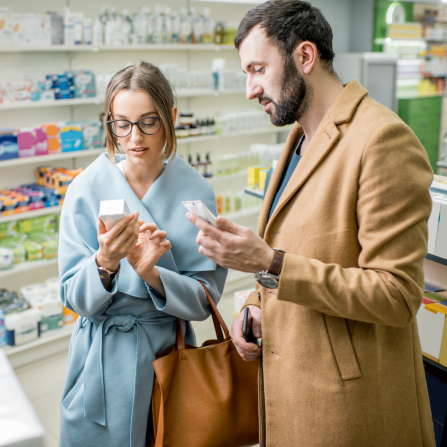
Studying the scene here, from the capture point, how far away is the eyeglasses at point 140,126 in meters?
1.53

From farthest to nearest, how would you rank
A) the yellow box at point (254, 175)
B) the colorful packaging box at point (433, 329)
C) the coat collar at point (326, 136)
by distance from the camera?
the yellow box at point (254, 175), the colorful packaging box at point (433, 329), the coat collar at point (326, 136)

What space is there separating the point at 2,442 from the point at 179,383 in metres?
0.57

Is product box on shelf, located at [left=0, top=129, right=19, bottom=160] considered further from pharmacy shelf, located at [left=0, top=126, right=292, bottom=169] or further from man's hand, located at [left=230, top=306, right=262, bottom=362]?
man's hand, located at [left=230, top=306, right=262, bottom=362]

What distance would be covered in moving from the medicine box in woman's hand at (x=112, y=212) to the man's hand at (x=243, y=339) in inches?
21.8

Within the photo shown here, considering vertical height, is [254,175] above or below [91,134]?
below

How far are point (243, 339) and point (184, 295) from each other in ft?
0.77

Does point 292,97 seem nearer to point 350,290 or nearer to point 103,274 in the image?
point 350,290

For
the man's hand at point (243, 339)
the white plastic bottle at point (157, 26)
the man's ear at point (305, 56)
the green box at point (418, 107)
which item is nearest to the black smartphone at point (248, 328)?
the man's hand at point (243, 339)

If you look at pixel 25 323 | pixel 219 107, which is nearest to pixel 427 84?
pixel 219 107

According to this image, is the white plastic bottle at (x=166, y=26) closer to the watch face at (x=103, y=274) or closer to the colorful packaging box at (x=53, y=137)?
the colorful packaging box at (x=53, y=137)

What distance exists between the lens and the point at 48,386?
11.7 ft

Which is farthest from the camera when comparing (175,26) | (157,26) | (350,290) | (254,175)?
(175,26)

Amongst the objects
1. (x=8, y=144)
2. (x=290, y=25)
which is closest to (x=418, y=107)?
(x=8, y=144)

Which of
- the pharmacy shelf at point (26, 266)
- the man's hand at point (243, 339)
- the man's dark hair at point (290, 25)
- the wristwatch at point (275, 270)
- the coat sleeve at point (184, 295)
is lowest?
the pharmacy shelf at point (26, 266)
